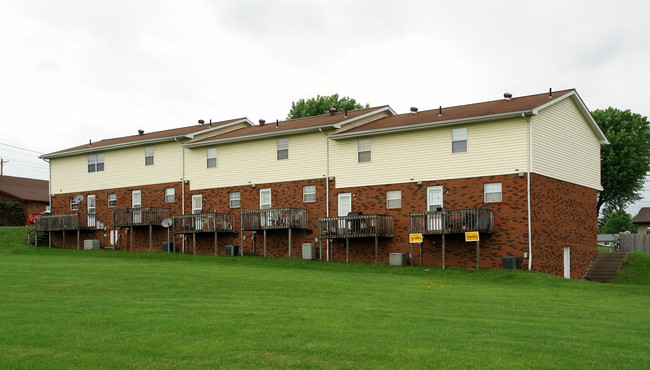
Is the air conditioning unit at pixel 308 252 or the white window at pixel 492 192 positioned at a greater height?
the white window at pixel 492 192

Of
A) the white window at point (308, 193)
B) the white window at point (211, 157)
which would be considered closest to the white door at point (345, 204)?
the white window at point (308, 193)

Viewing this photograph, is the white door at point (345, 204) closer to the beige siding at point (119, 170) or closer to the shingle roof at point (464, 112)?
the shingle roof at point (464, 112)

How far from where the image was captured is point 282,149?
37.5m

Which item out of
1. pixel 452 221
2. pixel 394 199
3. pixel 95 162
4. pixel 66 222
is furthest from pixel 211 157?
pixel 452 221

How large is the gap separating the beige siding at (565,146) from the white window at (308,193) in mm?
11708

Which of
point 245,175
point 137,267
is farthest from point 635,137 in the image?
point 137,267

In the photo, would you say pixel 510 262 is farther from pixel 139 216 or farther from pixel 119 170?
pixel 119 170

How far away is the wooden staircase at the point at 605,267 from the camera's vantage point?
34.9m

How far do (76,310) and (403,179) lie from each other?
21.1 metres

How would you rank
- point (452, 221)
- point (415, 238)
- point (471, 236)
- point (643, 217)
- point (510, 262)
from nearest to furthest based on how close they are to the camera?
1. point (471, 236)
2. point (510, 262)
3. point (452, 221)
4. point (415, 238)
5. point (643, 217)

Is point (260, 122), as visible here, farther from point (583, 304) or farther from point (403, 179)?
point (583, 304)

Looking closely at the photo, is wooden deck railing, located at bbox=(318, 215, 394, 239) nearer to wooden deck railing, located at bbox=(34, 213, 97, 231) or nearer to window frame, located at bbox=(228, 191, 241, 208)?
window frame, located at bbox=(228, 191, 241, 208)

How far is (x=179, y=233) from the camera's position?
39.0 m

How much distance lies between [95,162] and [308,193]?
17.1m
